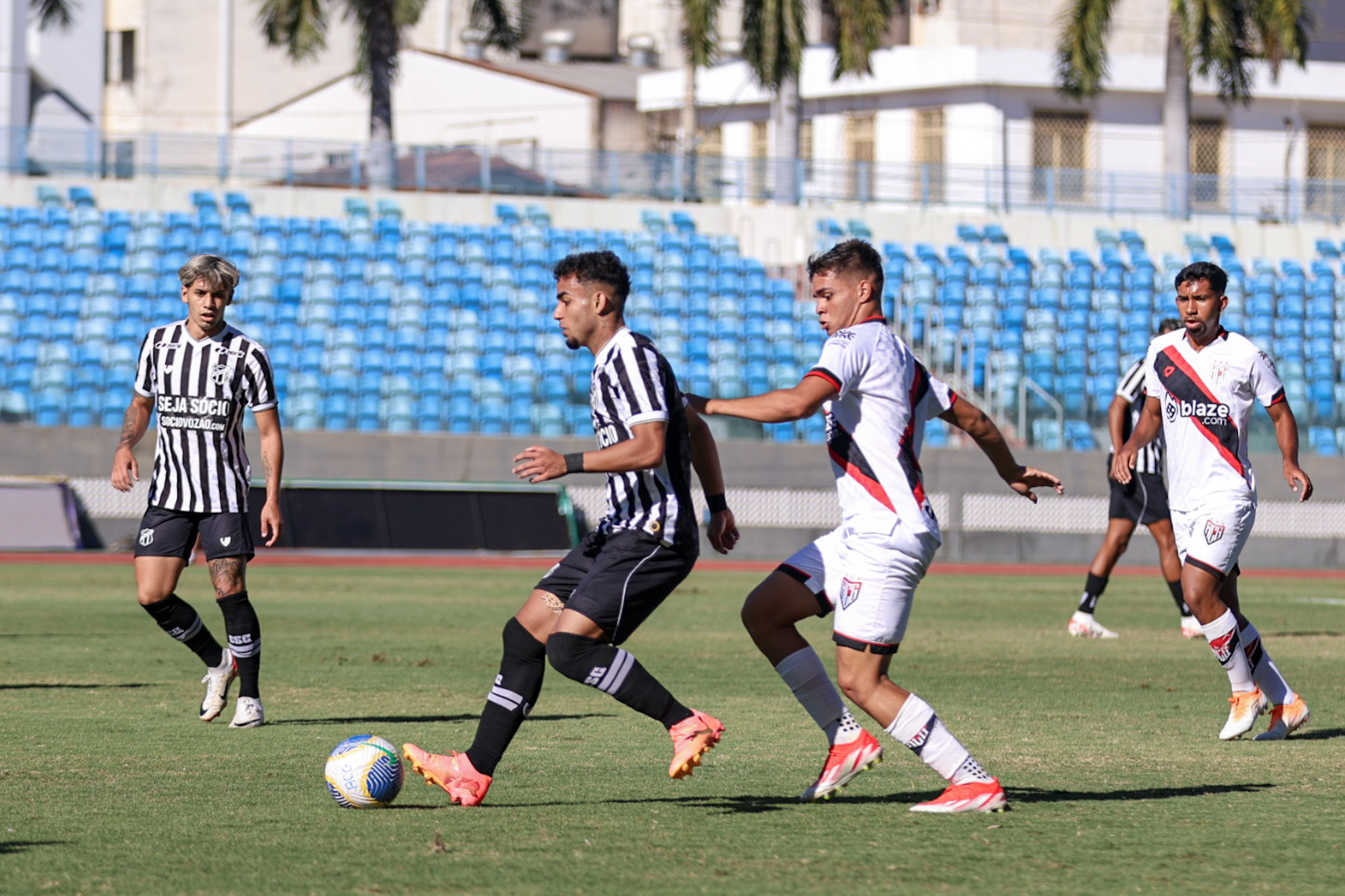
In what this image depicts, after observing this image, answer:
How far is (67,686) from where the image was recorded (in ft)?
33.5

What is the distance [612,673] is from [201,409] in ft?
10.6

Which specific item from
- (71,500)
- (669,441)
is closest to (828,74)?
(71,500)

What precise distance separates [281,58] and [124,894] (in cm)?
5169

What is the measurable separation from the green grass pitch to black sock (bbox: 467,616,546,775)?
0.20 m

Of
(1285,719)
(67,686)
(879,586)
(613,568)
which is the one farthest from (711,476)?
(67,686)

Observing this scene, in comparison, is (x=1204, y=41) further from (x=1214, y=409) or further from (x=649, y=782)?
(x=649, y=782)

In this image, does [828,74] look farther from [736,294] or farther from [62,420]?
[62,420]

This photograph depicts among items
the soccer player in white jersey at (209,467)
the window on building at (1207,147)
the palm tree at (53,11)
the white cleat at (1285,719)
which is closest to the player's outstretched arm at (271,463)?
the soccer player in white jersey at (209,467)

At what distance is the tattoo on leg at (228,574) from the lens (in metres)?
8.70

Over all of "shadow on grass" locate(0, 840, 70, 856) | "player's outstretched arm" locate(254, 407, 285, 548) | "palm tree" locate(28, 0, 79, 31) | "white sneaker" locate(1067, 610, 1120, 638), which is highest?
"palm tree" locate(28, 0, 79, 31)

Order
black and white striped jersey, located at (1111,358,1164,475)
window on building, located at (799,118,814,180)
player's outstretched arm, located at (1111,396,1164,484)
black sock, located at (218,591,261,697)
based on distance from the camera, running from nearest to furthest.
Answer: black sock, located at (218,591,261,697), player's outstretched arm, located at (1111,396,1164,484), black and white striped jersey, located at (1111,358,1164,475), window on building, located at (799,118,814,180)

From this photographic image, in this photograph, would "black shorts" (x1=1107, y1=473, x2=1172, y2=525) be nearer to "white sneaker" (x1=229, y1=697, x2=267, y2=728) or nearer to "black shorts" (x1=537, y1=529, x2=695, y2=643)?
"white sneaker" (x1=229, y1=697, x2=267, y2=728)

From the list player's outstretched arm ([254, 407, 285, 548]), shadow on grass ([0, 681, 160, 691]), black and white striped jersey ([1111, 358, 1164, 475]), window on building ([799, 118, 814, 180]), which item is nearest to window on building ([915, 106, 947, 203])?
window on building ([799, 118, 814, 180])

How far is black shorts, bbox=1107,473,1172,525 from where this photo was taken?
13930 mm
